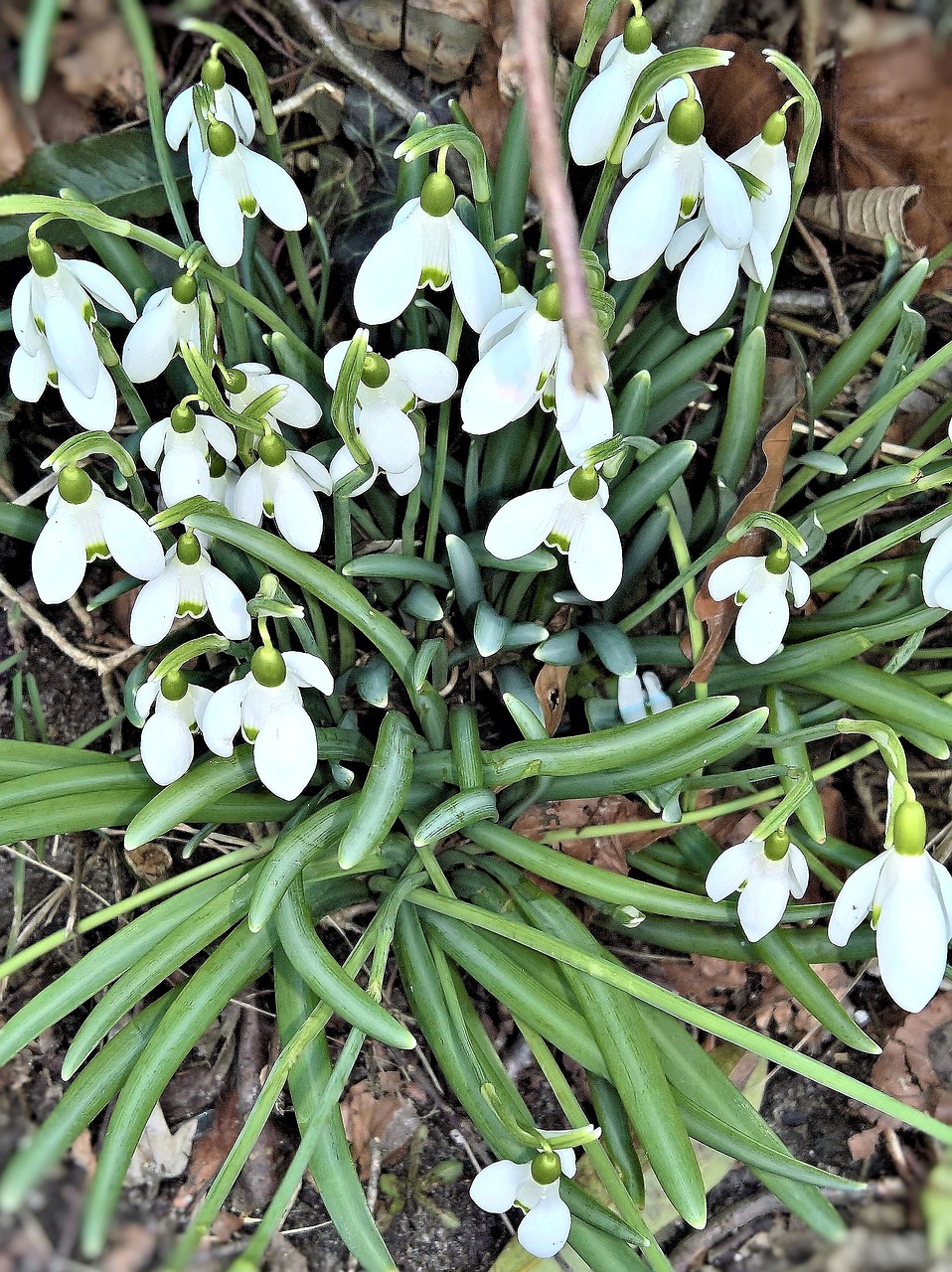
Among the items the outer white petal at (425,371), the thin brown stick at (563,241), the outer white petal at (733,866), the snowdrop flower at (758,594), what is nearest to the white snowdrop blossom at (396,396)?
the outer white petal at (425,371)

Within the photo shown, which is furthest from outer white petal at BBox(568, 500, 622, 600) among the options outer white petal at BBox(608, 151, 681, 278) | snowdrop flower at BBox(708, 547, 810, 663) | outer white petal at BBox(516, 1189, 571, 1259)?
outer white petal at BBox(516, 1189, 571, 1259)

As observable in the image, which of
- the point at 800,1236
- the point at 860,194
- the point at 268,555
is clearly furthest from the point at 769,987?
the point at 860,194

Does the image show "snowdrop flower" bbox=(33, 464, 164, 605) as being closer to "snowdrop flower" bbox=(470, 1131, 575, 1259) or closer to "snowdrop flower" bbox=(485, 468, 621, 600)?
"snowdrop flower" bbox=(485, 468, 621, 600)

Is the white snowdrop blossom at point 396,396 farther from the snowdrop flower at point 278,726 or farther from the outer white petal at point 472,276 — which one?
the snowdrop flower at point 278,726

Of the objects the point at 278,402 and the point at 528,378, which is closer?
the point at 528,378

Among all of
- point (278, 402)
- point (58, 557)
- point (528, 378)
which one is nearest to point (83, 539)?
point (58, 557)

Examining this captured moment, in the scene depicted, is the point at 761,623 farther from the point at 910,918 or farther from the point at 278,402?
the point at 278,402

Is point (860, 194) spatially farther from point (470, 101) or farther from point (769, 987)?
point (769, 987)
